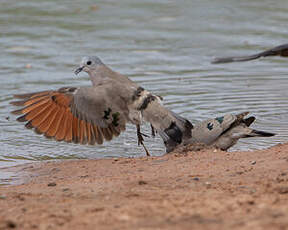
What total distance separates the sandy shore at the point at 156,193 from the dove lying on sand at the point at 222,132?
411 millimetres

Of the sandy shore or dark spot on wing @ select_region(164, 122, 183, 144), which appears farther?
dark spot on wing @ select_region(164, 122, 183, 144)

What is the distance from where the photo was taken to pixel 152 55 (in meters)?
13.1

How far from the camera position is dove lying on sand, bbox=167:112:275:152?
7.11 meters

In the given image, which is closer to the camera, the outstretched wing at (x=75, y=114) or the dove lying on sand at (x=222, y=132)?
the dove lying on sand at (x=222, y=132)

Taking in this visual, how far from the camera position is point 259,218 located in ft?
12.3

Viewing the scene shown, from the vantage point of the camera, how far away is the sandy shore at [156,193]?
12.8 ft

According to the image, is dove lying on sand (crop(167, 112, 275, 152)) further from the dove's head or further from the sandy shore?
the dove's head

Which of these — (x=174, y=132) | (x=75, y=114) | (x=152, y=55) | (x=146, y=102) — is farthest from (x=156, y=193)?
(x=152, y=55)

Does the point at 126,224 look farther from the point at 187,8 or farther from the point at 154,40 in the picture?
the point at 187,8

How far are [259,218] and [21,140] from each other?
4.94 m

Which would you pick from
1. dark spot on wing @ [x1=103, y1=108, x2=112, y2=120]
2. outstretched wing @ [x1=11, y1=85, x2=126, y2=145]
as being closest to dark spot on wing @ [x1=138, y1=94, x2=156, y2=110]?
outstretched wing @ [x1=11, y1=85, x2=126, y2=145]

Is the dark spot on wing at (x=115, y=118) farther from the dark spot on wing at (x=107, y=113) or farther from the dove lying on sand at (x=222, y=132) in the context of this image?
the dove lying on sand at (x=222, y=132)

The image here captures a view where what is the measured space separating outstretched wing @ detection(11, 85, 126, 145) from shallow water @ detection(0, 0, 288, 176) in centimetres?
35

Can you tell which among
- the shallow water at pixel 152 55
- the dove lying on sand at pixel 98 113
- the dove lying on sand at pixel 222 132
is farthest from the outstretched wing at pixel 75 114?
the dove lying on sand at pixel 222 132
